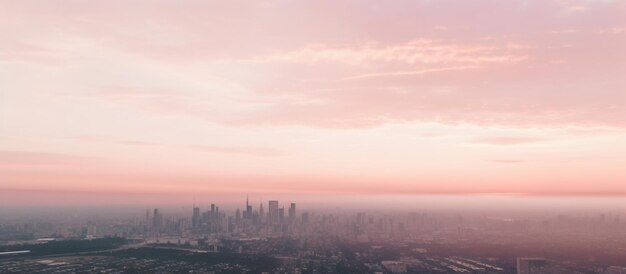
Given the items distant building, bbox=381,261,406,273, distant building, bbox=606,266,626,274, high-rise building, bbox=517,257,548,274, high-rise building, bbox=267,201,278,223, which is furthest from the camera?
high-rise building, bbox=267,201,278,223

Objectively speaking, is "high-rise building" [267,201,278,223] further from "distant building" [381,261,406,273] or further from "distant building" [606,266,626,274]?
"distant building" [606,266,626,274]

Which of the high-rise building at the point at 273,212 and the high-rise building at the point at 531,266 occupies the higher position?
the high-rise building at the point at 273,212

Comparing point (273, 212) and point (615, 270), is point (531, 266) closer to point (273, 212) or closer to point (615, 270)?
point (615, 270)

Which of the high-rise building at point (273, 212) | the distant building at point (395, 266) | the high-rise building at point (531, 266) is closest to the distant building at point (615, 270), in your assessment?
the high-rise building at point (531, 266)

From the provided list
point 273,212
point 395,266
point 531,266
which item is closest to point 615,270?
point 531,266

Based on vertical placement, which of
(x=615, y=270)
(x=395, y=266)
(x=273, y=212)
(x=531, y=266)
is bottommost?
(x=615, y=270)

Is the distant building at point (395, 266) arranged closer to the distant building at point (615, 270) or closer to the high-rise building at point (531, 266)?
the high-rise building at point (531, 266)

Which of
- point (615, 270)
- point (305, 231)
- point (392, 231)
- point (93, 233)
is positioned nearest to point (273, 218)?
point (305, 231)

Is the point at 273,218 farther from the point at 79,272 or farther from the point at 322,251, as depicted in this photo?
the point at 79,272

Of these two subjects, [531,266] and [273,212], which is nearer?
[531,266]

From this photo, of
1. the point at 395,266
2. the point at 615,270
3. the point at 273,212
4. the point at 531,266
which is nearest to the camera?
the point at 615,270

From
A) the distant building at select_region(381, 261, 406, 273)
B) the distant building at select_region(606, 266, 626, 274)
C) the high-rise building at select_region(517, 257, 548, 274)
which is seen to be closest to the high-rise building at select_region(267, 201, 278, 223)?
the distant building at select_region(381, 261, 406, 273)
